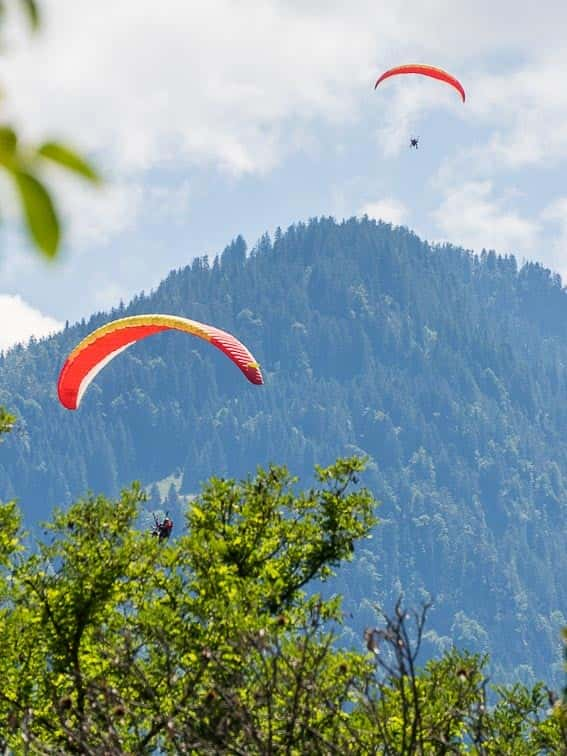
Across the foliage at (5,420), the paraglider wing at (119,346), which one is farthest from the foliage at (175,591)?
the paraglider wing at (119,346)

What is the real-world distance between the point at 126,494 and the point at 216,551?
275cm

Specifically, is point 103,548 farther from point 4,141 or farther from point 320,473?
point 4,141

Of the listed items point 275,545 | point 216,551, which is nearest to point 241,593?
point 216,551

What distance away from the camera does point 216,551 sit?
24.4 m

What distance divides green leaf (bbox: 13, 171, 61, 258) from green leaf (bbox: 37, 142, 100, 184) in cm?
4

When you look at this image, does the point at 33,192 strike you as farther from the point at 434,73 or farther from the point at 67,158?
the point at 434,73

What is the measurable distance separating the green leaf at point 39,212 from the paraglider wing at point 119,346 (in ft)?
118

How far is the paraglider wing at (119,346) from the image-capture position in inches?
1496

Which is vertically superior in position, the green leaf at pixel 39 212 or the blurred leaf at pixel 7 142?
the blurred leaf at pixel 7 142

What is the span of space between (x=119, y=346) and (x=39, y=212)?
127 ft

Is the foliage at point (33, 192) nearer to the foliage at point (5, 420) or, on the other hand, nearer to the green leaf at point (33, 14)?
the green leaf at point (33, 14)

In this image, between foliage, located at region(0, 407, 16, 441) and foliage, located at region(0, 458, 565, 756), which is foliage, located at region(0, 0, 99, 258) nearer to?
foliage, located at region(0, 458, 565, 756)

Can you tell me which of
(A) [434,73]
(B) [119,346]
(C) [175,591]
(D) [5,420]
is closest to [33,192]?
(C) [175,591]

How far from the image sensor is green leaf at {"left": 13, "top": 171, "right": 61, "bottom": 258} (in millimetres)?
1307
